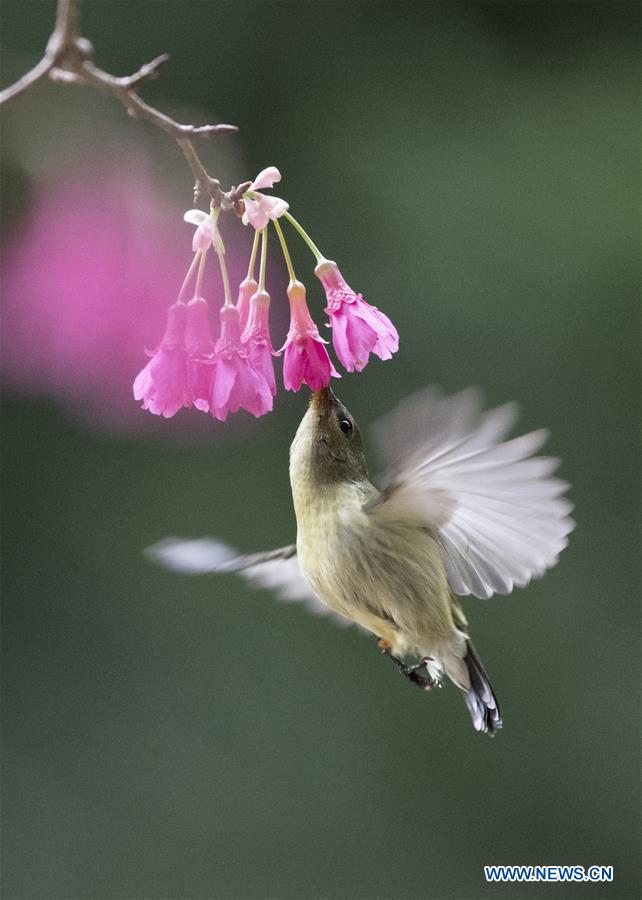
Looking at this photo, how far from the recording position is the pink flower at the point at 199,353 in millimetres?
857

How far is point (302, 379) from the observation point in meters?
0.86

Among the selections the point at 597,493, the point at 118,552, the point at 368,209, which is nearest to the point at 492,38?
the point at 368,209

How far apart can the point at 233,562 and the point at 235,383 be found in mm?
444

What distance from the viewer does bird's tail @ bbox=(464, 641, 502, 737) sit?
44.3 inches

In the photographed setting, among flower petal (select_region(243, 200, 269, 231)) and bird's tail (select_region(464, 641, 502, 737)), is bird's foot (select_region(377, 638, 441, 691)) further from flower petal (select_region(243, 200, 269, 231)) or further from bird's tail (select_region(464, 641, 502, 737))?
flower petal (select_region(243, 200, 269, 231))

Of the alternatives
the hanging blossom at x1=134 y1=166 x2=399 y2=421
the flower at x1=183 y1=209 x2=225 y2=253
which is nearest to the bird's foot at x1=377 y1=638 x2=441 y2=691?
the hanging blossom at x1=134 y1=166 x2=399 y2=421

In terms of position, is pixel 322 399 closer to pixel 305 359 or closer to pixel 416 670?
pixel 305 359

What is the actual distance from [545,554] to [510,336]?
1888mm

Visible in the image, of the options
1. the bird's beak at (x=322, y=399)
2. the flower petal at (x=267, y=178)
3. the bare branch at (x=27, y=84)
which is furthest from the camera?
the bird's beak at (x=322, y=399)

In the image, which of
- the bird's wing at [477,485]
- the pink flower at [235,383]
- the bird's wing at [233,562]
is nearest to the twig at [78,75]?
the pink flower at [235,383]

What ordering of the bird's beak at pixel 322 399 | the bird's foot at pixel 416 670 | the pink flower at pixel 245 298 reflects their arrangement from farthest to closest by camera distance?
the bird's foot at pixel 416 670 < the bird's beak at pixel 322 399 < the pink flower at pixel 245 298

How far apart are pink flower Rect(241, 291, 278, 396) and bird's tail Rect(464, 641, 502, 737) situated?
48 cm

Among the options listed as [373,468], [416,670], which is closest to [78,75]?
[416,670]

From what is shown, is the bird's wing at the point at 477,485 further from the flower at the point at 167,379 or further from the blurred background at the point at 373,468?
the blurred background at the point at 373,468
